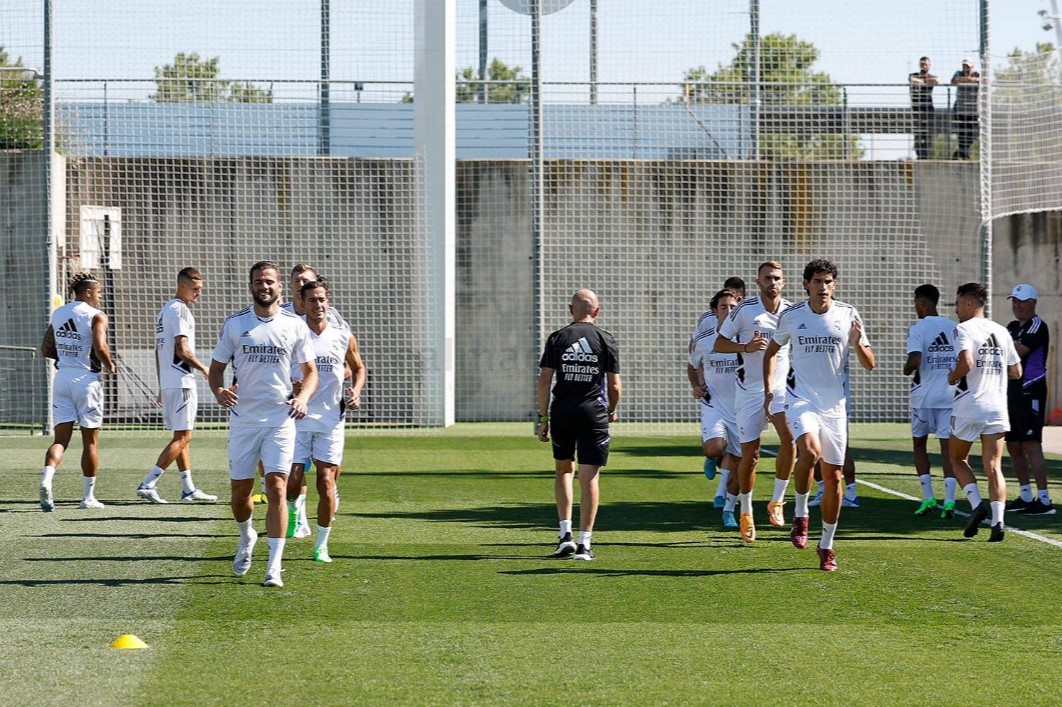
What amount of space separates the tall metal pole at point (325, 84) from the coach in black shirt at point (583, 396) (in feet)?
43.1

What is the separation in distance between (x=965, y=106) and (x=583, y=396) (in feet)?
50.5

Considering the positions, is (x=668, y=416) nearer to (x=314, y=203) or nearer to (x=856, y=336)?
(x=314, y=203)

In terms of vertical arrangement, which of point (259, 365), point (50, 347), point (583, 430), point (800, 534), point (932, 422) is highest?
point (50, 347)

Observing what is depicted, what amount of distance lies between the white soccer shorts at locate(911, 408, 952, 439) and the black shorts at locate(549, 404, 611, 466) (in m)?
4.22

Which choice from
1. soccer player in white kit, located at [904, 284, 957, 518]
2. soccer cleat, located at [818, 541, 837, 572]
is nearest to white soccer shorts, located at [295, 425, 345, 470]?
soccer cleat, located at [818, 541, 837, 572]

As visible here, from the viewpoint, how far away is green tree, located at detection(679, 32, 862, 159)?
21.3 meters

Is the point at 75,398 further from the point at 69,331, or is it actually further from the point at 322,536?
the point at 322,536

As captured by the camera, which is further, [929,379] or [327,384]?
[929,379]

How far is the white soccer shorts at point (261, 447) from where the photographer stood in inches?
309

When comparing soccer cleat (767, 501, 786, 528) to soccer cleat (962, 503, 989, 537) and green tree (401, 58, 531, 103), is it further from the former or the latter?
green tree (401, 58, 531, 103)

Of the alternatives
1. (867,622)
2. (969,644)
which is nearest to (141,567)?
(867,622)

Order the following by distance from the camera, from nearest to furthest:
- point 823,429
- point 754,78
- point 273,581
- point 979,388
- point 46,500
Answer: point 273,581, point 823,429, point 979,388, point 46,500, point 754,78

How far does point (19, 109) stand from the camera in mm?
21719

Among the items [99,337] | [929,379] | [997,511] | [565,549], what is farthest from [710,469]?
[99,337]
